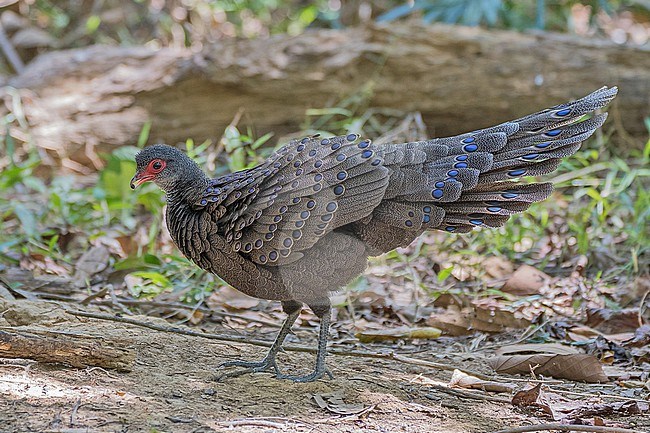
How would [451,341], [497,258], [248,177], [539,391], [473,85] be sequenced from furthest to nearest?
1. [473,85]
2. [497,258]
3. [451,341]
4. [248,177]
5. [539,391]

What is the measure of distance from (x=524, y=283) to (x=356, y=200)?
2193 millimetres

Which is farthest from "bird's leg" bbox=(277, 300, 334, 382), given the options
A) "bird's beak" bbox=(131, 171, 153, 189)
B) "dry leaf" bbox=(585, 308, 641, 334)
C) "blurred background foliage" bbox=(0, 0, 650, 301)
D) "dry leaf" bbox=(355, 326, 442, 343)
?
"dry leaf" bbox=(585, 308, 641, 334)

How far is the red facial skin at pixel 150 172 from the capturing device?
11.4 ft

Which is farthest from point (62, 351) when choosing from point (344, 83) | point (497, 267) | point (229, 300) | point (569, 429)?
point (344, 83)

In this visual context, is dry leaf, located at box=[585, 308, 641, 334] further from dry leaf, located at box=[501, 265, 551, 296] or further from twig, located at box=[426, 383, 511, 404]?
twig, located at box=[426, 383, 511, 404]

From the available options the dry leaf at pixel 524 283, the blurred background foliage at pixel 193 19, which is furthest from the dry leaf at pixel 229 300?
the blurred background foliage at pixel 193 19

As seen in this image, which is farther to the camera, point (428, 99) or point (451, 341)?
point (428, 99)

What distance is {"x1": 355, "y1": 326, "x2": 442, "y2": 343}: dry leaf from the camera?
4.17 metres

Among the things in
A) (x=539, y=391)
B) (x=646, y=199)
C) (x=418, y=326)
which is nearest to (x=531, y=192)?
(x=539, y=391)

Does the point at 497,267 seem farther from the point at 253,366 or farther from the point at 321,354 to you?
the point at 253,366

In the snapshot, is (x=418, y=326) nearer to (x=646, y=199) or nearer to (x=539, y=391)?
(x=539, y=391)

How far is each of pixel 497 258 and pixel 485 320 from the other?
1069mm

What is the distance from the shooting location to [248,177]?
3354 mm

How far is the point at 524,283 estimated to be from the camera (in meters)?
4.95
